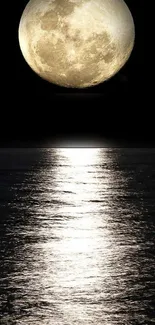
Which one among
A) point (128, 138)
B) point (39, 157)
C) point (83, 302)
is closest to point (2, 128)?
point (128, 138)

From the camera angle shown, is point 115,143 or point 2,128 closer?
point 115,143

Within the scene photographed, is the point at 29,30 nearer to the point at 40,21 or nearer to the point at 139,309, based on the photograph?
the point at 40,21

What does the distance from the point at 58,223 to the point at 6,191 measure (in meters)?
Answer: 3.56

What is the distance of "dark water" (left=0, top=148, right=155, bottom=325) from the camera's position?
777cm

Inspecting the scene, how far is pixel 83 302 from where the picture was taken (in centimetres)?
795

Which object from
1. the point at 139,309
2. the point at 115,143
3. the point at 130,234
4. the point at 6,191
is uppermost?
the point at 115,143

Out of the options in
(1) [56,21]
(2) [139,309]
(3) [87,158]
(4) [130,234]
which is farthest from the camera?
(1) [56,21]

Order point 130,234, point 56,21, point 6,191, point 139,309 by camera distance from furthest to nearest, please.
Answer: point 56,21 → point 6,191 → point 130,234 → point 139,309

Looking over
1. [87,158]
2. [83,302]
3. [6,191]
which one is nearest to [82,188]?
[6,191]

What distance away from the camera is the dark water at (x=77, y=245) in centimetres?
777

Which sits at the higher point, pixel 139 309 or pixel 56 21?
pixel 56 21

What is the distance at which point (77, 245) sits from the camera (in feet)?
34.5

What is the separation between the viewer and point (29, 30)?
37469 mm

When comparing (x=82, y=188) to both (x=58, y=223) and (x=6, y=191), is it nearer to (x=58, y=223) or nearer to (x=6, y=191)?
(x=6, y=191)
